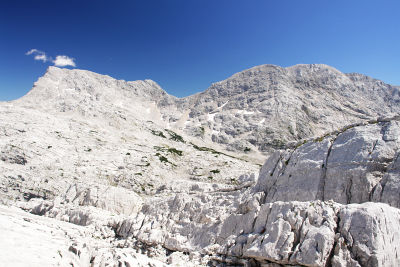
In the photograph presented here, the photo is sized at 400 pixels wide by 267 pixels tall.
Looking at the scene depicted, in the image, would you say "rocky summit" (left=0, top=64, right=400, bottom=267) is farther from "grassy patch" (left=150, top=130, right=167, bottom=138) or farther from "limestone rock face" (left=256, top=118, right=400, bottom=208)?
"grassy patch" (left=150, top=130, right=167, bottom=138)

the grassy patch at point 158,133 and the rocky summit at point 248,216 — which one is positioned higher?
the grassy patch at point 158,133

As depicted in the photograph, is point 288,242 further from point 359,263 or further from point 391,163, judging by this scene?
point 391,163

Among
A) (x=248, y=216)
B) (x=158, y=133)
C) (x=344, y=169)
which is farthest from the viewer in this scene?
(x=158, y=133)

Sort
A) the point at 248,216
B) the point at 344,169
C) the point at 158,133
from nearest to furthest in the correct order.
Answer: the point at 344,169, the point at 248,216, the point at 158,133

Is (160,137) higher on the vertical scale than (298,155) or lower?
higher

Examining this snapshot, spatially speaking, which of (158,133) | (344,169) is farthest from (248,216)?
(158,133)

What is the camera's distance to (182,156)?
11562cm

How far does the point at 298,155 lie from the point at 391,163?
8.82 m

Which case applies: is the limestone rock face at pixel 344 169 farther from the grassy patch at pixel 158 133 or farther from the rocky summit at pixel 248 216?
the grassy patch at pixel 158 133

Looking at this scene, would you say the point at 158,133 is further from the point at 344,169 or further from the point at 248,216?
the point at 344,169

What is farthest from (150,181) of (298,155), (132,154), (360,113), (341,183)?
(360,113)

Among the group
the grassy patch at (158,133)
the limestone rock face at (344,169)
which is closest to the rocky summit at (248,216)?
the limestone rock face at (344,169)

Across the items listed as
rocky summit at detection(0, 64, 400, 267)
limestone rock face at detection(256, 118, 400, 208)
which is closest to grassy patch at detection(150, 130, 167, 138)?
rocky summit at detection(0, 64, 400, 267)

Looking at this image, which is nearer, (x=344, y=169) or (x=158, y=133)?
(x=344, y=169)
